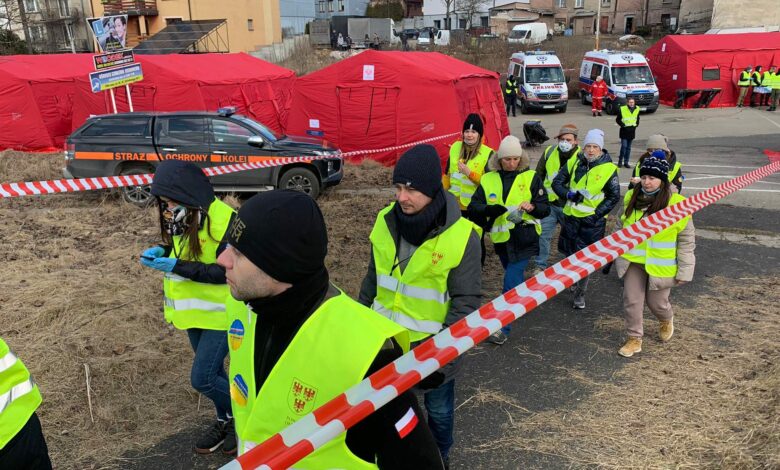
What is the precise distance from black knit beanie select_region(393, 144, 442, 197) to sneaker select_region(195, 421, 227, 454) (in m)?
2.11

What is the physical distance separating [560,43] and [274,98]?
115 feet

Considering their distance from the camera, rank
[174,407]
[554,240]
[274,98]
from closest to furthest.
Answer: [174,407], [554,240], [274,98]

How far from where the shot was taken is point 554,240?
27.2ft

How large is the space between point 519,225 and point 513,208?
0.17 m

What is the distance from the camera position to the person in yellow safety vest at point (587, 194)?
584 centimetres

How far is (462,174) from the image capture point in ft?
21.0

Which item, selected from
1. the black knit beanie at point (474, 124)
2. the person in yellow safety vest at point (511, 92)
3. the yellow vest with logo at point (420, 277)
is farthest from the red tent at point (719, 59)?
the yellow vest with logo at point (420, 277)

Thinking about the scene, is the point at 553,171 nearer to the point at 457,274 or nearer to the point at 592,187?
the point at 592,187

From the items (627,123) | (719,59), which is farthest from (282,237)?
(719,59)

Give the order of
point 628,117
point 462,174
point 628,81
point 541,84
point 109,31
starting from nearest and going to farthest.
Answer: point 462,174
point 109,31
point 628,117
point 628,81
point 541,84

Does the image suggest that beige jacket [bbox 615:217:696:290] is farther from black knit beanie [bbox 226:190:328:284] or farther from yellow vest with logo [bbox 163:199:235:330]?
black knit beanie [bbox 226:190:328:284]

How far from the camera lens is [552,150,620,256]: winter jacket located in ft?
19.2

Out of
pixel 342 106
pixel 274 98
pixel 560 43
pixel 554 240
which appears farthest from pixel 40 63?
pixel 560 43

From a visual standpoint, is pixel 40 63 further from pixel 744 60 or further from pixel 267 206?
pixel 744 60
